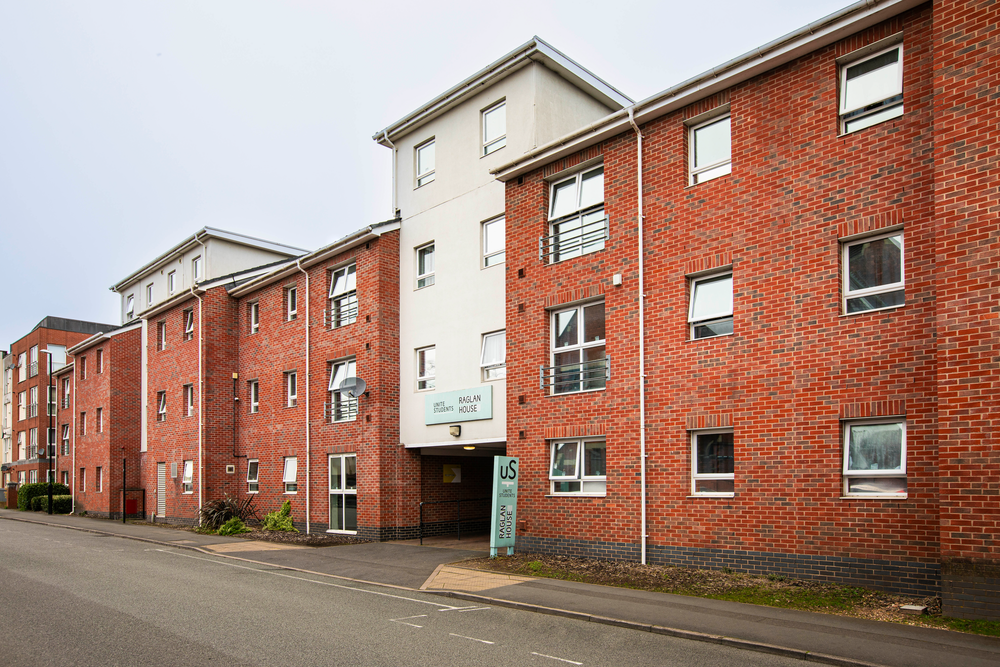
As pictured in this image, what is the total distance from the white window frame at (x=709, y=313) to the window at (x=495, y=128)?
6.59m

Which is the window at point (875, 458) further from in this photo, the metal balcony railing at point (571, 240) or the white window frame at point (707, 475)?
the metal balcony railing at point (571, 240)

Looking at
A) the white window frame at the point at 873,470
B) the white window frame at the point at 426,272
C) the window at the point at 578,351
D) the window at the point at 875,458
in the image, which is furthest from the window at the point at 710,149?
the white window frame at the point at 426,272

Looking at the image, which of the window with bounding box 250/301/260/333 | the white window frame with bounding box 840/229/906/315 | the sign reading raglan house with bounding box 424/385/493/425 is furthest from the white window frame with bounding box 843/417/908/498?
the window with bounding box 250/301/260/333

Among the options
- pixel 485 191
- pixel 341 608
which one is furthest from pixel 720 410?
pixel 485 191

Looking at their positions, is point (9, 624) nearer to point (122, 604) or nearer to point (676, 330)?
point (122, 604)

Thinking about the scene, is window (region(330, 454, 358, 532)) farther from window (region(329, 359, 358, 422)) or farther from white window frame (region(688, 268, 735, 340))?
white window frame (region(688, 268, 735, 340))

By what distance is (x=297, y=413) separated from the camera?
867 inches

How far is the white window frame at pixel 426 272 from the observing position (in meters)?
18.7

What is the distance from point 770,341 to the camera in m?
11.0

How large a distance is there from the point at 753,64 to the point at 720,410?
529 cm

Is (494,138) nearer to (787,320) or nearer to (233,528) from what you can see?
(787,320)

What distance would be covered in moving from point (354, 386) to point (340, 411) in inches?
71.2

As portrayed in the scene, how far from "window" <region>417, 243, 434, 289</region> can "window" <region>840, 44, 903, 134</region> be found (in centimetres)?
1055

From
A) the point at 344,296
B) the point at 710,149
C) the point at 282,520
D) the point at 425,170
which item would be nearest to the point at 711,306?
the point at 710,149
